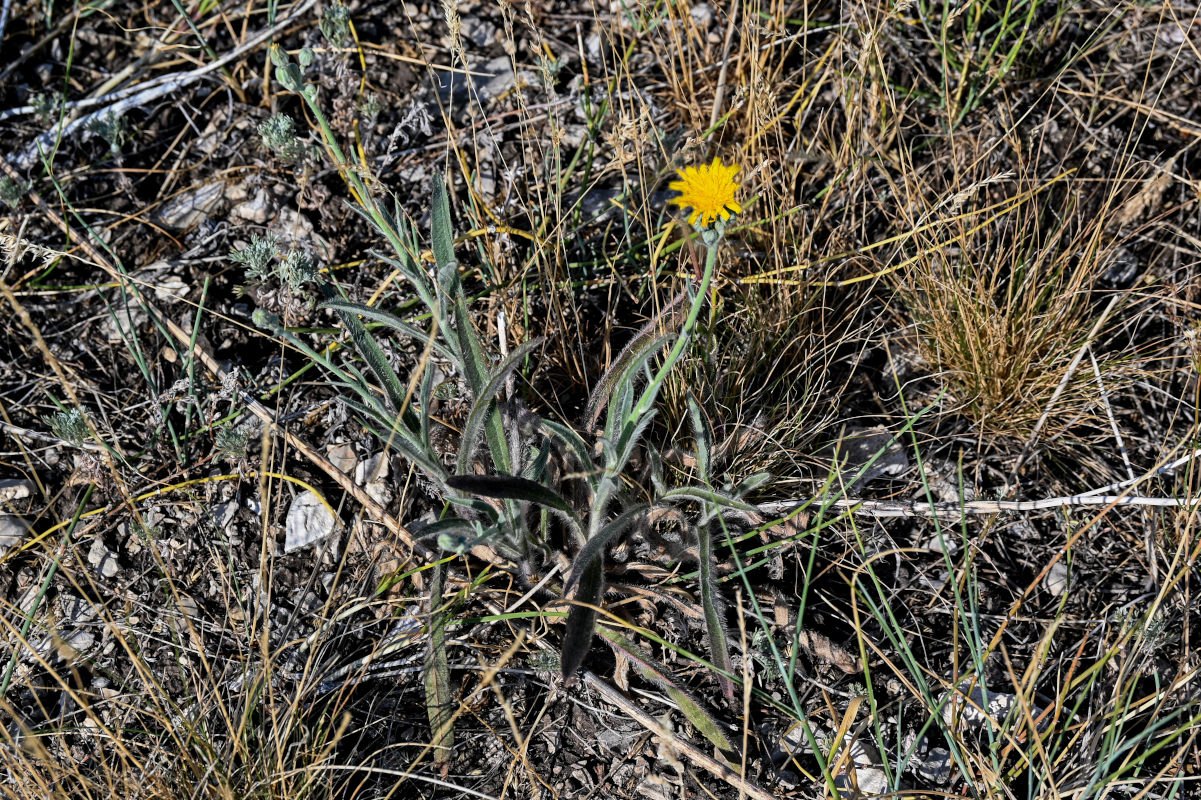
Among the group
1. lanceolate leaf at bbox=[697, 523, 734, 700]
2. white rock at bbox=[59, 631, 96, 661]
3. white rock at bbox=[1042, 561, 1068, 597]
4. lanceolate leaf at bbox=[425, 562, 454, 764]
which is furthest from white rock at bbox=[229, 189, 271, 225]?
white rock at bbox=[1042, 561, 1068, 597]

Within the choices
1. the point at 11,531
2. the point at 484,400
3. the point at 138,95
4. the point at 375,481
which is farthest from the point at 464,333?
the point at 138,95

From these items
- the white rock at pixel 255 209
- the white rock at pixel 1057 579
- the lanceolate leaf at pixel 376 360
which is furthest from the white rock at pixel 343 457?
the white rock at pixel 1057 579

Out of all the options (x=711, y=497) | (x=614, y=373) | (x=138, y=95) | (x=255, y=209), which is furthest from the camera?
(x=138, y=95)

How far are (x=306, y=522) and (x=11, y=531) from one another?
0.63m

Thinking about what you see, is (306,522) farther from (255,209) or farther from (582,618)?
(255,209)

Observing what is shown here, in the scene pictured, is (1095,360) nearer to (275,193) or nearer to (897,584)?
(897,584)

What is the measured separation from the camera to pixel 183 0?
2.62m

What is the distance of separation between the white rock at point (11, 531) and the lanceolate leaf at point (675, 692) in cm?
128

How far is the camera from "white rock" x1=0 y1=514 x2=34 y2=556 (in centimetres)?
196

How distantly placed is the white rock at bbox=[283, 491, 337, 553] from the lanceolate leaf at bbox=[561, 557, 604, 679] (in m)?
0.63

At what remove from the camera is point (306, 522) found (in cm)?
200

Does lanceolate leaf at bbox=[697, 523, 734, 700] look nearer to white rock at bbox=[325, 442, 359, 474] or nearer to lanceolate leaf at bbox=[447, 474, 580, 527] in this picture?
lanceolate leaf at bbox=[447, 474, 580, 527]

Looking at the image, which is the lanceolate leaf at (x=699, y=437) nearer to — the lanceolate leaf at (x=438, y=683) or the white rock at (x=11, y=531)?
the lanceolate leaf at (x=438, y=683)

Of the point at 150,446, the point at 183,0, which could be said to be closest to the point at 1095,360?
the point at 150,446
